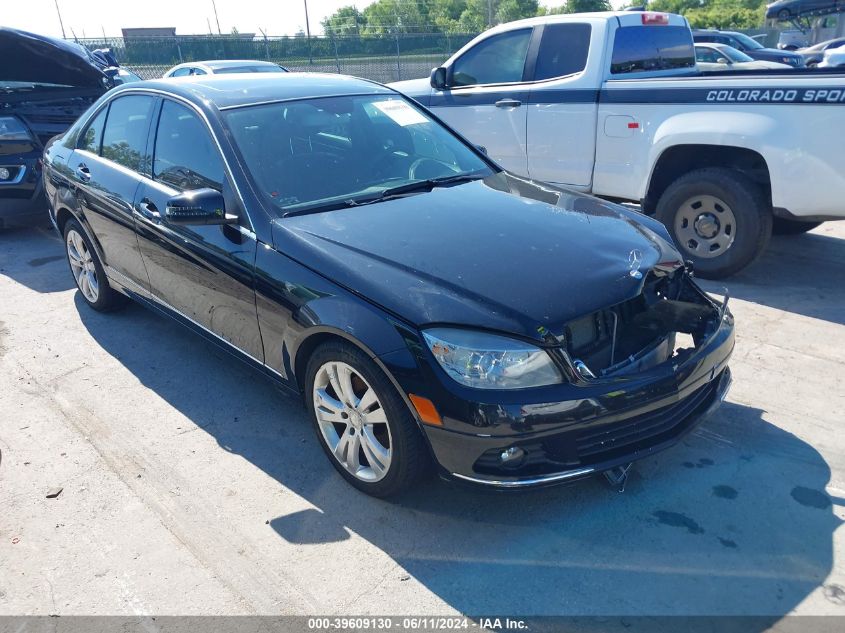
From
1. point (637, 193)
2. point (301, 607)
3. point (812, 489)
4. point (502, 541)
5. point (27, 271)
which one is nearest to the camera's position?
point (301, 607)

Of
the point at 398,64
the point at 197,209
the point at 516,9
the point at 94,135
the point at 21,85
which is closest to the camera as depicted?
the point at 197,209

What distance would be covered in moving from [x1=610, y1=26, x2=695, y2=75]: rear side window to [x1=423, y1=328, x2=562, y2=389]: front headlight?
13.9 feet

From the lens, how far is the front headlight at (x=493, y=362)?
2523 millimetres

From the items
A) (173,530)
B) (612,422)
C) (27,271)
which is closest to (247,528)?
(173,530)

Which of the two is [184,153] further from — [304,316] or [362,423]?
[362,423]

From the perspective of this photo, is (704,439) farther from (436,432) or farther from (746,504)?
(436,432)

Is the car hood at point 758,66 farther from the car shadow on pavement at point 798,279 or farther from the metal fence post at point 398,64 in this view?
the metal fence post at point 398,64

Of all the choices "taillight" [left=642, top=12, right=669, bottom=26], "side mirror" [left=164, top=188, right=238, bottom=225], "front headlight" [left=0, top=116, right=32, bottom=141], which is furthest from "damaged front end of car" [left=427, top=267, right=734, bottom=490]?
"front headlight" [left=0, top=116, right=32, bottom=141]

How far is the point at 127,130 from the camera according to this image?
4391 millimetres

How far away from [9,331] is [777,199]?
18.6 feet

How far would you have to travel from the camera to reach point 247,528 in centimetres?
293

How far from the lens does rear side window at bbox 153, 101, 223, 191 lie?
11.7 ft

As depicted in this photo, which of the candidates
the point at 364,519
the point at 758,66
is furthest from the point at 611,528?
the point at 758,66

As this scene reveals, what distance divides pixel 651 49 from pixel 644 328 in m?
4.22
